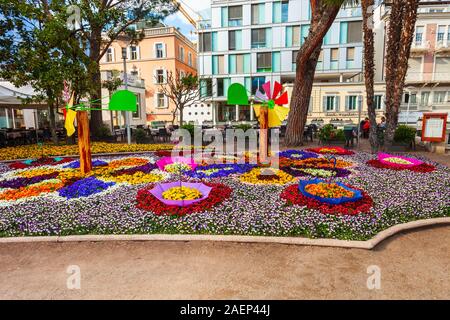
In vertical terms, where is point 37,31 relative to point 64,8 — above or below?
below

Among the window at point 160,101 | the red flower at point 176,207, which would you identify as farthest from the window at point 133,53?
the red flower at point 176,207

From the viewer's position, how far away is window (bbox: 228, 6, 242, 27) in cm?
3838

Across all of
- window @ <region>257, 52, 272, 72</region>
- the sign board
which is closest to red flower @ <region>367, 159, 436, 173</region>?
the sign board

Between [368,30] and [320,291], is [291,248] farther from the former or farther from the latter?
[368,30]

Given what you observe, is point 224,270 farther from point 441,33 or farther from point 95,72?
point 441,33

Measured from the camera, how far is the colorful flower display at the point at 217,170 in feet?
27.7

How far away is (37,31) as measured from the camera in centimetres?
1254

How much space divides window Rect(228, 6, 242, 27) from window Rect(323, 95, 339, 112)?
1600 centimetres

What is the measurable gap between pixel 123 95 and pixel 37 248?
Answer: 4396 millimetres

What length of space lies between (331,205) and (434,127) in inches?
395

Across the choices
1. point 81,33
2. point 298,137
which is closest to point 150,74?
point 81,33

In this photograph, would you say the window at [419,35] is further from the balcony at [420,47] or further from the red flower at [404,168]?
the red flower at [404,168]

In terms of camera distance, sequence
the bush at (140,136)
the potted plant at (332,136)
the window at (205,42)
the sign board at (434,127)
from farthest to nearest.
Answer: the window at (205,42), the bush at (140,136), the potted plant at (332,136), the sign board at (434,127)

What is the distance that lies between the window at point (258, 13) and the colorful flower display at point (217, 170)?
3391 cm
